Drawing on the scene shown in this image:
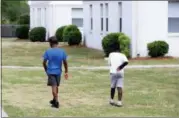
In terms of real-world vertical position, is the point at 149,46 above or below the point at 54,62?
below

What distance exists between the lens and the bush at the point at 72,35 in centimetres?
3431

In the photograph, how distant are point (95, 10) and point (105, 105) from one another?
19461 millimetres

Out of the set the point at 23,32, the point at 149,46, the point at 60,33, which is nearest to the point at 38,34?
the point at 60,33

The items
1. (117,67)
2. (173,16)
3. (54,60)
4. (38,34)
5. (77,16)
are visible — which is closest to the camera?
(54,60)

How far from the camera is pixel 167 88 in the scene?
14938 mm

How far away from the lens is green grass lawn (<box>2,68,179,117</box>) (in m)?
11.6

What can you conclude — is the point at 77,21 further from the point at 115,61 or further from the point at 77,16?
the point at 115,61

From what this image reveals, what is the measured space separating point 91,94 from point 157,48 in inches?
379

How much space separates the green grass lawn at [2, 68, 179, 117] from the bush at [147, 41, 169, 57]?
3.79 m

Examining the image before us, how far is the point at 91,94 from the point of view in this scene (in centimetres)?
1409

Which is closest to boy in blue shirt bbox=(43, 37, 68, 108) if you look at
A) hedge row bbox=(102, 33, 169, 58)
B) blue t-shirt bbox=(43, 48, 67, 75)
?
blue t-shirt bbox=(43, 48, 67, 75)

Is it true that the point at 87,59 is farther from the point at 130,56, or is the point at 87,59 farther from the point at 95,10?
the point at 95,10

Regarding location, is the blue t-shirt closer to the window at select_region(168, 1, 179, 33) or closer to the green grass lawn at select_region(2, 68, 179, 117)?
the green grass lawn at select_region(2, 68, 179, 117)

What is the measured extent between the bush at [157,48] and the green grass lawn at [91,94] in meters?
3.79
